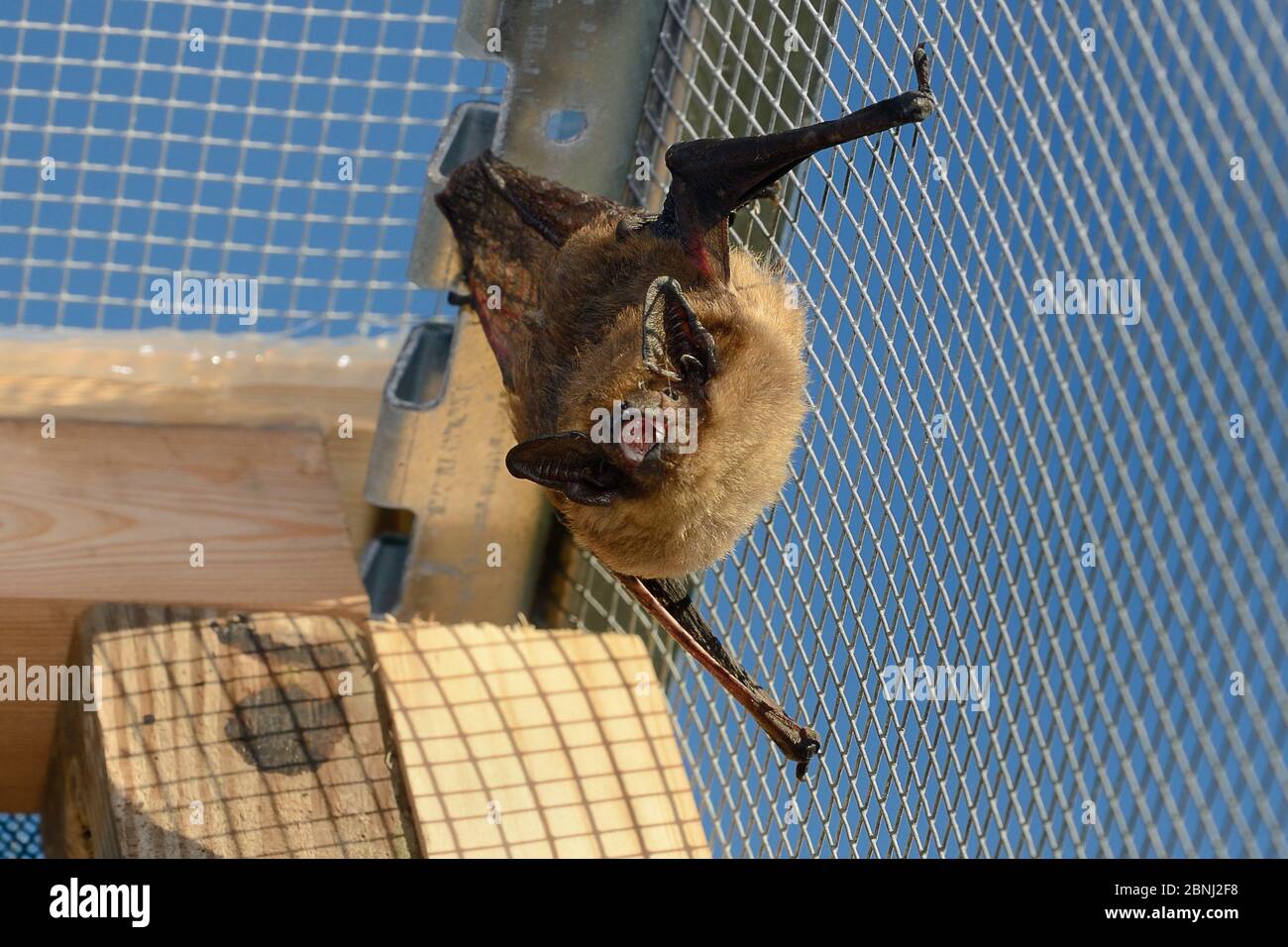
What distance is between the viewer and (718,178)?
6.87 feet

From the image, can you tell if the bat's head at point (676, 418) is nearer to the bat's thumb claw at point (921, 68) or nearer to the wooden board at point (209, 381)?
the bat's thumb claw at point (921, 68)

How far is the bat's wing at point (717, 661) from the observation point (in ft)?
6.93

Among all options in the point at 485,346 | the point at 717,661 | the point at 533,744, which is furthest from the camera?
the point at 485,346

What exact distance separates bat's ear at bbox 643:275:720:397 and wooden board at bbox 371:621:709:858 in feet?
2.24

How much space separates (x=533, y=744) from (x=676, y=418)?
0.69m

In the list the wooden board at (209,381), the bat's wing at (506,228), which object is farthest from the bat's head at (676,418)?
the wooden board at (209,381)

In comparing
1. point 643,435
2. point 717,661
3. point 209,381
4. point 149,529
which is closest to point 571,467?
point 643,435

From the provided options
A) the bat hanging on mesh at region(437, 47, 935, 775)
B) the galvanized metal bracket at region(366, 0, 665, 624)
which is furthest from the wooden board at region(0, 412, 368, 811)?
the bat hanging on mesh at region(437, 47, 935, 775)

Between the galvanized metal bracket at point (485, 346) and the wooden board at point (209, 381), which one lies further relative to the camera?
the wooden board at point (209, 381)

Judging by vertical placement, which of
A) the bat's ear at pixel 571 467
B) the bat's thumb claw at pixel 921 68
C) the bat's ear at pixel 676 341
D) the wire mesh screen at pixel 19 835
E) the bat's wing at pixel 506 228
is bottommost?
the wire mesh screen at pixel 19 835

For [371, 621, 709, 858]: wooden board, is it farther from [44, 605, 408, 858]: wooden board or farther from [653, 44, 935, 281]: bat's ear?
[653, 44, 935, 281]: bat's ear

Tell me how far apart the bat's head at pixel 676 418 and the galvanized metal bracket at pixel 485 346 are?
0.35 m

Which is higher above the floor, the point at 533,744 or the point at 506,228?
the point at 506,228

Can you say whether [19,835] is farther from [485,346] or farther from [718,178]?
[718,178]
